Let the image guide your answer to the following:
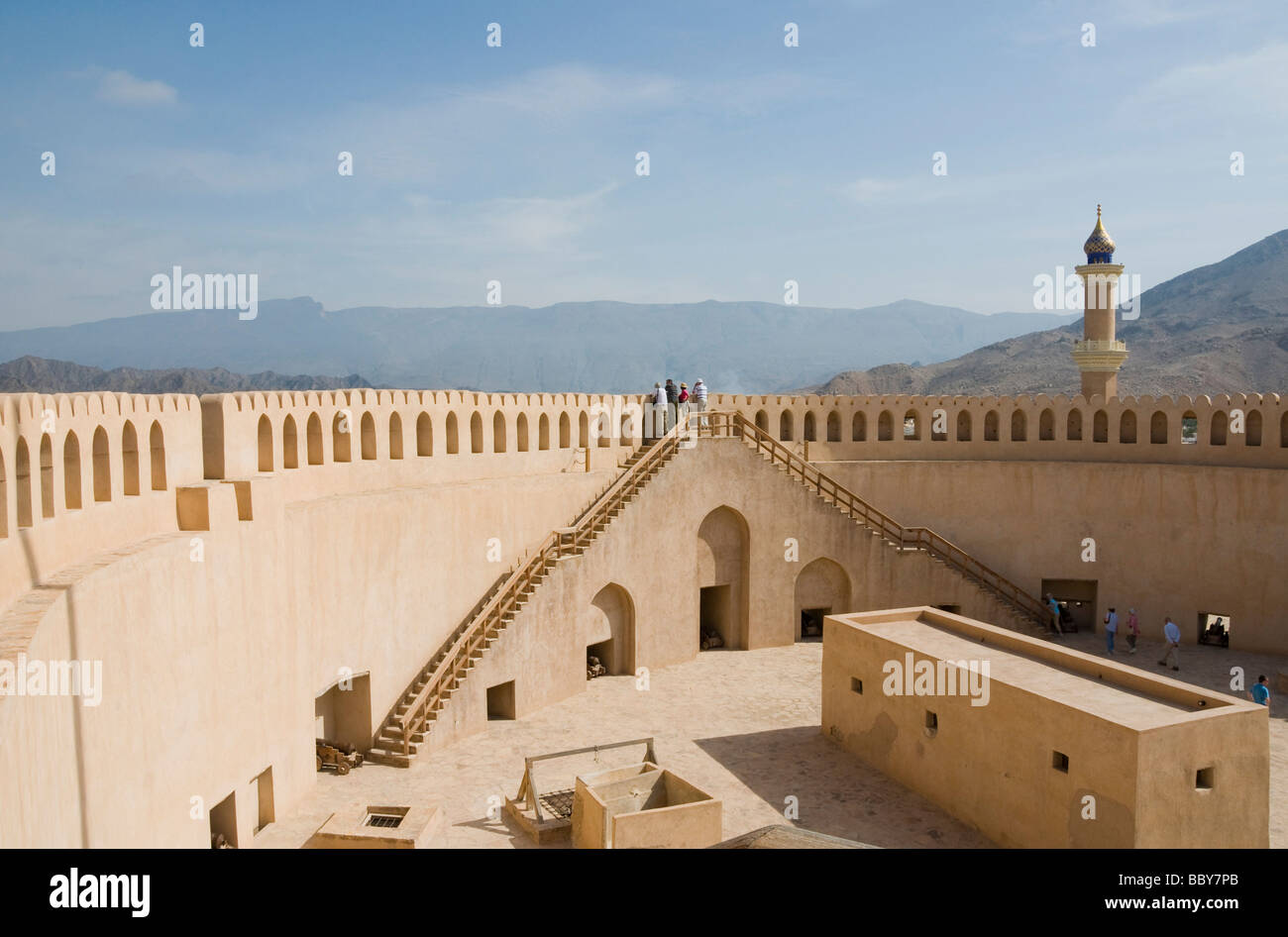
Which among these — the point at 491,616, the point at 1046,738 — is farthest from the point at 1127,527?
the point at 491,616

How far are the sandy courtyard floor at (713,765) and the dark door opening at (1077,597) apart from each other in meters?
3.44

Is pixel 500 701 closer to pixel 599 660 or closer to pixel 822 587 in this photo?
pixel 599 660

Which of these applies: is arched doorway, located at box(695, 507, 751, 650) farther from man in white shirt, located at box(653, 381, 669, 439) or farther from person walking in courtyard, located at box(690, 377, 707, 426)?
man in white shirt, located at box(653, 381, 669, 439)

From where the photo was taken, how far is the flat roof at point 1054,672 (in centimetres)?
1269

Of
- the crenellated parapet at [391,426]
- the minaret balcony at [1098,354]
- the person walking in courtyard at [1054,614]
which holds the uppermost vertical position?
the minaret balcony at [1098,354]

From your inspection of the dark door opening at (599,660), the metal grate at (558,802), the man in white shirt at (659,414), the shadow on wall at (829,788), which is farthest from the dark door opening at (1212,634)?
the metal grate at (558,802)

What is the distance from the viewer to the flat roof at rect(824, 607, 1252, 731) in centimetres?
1269

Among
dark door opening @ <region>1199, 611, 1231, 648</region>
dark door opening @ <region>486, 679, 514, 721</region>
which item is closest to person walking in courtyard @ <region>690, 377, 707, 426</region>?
dark door opening @ <region>486, 679, 514, 721</region>

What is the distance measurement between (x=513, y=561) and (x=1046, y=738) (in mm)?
11187

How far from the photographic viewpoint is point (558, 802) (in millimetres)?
14266

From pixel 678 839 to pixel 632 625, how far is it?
29.8ft

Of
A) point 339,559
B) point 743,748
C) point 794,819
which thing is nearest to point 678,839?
point 794,819

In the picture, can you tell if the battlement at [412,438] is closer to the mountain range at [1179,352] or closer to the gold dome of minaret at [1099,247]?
the gold dome of minaret at [1099,247]
